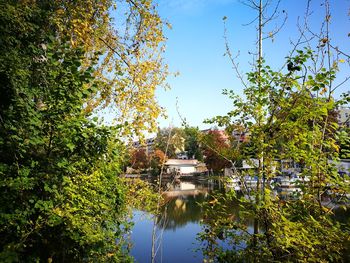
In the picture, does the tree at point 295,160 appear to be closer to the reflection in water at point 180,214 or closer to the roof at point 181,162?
the reflection in water at point 180,214

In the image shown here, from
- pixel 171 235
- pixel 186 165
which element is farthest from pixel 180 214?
pixel 186 165

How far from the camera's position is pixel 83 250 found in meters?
4.87

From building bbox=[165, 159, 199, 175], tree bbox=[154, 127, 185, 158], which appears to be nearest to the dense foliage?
tree bbox=[154, 127, 185, 158]

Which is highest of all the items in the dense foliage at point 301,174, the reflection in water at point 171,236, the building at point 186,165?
the dense foliage at point 301,174

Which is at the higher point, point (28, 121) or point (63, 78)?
point (63, 78)

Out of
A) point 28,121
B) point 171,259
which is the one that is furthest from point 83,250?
point 171,259

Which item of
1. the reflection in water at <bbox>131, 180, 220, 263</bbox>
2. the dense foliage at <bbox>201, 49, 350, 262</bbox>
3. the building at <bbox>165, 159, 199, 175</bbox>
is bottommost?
the reflection in water at <bbox>131, 180, 220, 263</bbox>

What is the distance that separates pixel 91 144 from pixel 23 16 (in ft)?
8.32

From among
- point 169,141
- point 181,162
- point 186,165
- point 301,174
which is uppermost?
point 169,141

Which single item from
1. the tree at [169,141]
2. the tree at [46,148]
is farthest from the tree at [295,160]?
the tree at [169,141]

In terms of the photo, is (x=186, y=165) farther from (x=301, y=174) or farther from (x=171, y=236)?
(x=301, y=174)

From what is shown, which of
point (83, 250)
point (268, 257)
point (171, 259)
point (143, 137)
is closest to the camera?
point (268, 257)

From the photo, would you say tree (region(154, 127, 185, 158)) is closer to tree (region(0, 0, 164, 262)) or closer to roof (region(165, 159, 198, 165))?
tree (region(0, 0, 164, 262))

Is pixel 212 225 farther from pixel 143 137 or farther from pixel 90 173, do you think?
pixel 143 137
